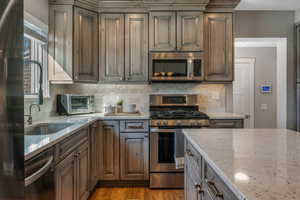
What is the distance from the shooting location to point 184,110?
3.57m

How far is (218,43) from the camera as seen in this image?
334cm

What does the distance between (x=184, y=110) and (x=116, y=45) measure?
1.42 meters

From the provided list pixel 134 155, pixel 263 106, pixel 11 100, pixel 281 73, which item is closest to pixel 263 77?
pixel 263 106

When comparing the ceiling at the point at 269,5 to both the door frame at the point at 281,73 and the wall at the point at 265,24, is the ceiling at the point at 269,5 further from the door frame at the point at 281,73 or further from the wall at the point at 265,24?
the door frame at the point at 281,73

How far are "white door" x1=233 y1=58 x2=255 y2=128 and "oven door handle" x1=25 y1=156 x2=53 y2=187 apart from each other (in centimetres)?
468

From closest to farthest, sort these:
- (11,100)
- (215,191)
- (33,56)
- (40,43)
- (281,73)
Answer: (11,100)
(215,191)
(33,56)
(40,43)
(281,73)

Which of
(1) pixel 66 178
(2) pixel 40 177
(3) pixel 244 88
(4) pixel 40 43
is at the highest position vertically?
(4) pixel 40 43

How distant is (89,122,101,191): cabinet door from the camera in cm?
281

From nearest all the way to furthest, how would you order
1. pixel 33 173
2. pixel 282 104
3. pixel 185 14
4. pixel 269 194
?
pixel 269 194 → pixel 33 173 → pixel 185 14 → pixel 282 104

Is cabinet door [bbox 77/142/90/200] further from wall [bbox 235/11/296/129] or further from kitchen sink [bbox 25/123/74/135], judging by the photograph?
wall [bbox 235/11/296/129]

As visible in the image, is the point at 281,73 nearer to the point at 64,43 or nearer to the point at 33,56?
the point at 64,43

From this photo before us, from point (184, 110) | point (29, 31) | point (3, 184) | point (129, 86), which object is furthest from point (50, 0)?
point (3, 184)

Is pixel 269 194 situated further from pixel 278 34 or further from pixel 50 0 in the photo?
pixel 278 34

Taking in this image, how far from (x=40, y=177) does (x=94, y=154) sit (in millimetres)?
1519
